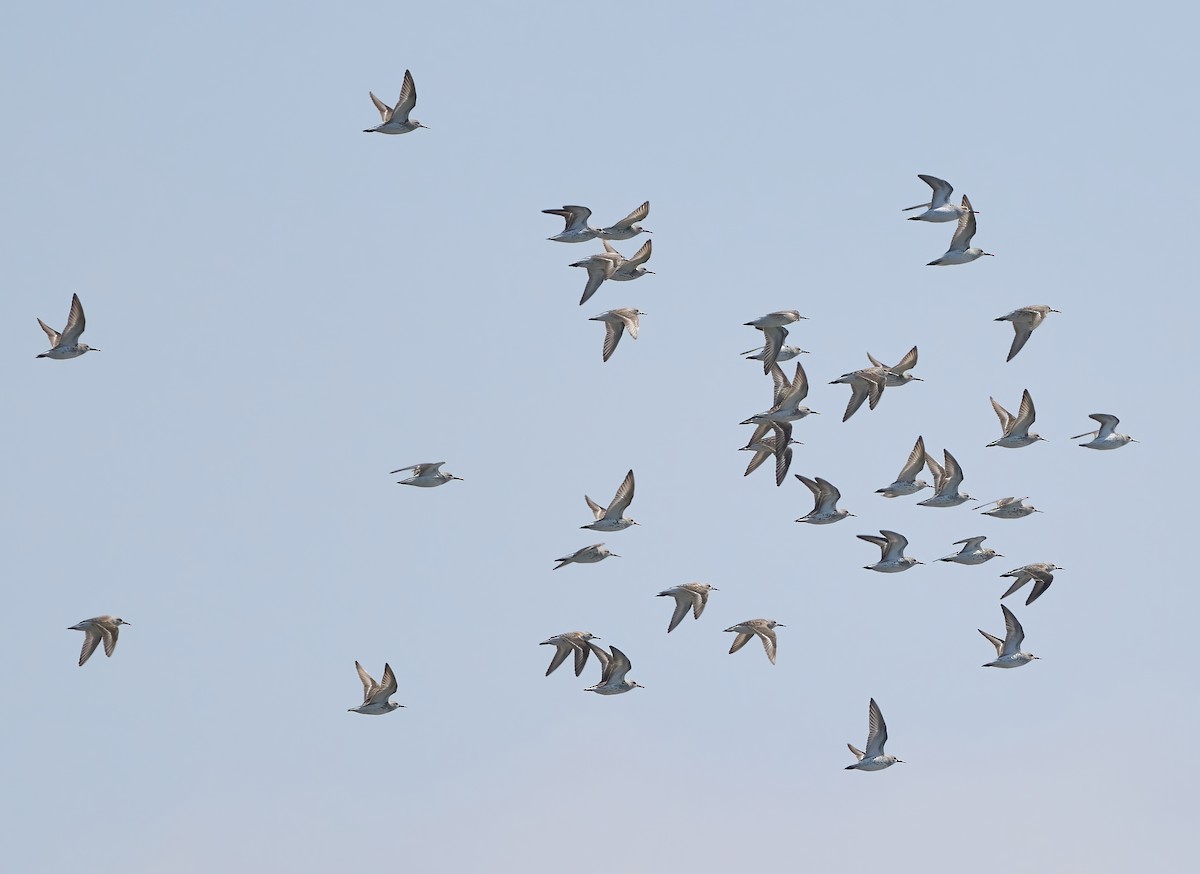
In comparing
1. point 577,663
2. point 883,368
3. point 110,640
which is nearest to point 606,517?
point 577,663

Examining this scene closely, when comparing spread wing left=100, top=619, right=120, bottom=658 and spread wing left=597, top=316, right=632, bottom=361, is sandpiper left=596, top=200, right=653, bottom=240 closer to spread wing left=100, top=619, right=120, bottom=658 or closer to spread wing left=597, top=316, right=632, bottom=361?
spread wing left=597, top=316, right=632, bottom=361

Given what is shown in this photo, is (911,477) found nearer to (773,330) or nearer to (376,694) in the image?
(773,330)

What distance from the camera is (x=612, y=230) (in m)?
51.8

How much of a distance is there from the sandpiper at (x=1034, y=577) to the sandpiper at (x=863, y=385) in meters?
5.30

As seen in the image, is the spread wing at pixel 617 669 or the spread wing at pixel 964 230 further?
the spread wing at pixel 617 669

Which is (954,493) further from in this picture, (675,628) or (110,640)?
(110,640)

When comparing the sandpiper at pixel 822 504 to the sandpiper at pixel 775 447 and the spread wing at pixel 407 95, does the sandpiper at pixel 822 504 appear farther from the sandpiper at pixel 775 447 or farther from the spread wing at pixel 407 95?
the spread wing at pixel 407 95

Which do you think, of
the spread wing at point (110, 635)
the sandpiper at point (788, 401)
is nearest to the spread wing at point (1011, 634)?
the sandpiper at point (788, 401)

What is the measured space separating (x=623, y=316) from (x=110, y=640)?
45.5ft

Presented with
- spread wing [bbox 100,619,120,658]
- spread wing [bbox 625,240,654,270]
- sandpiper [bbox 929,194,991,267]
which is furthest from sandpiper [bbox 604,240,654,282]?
spread wing [bbox 100,619,120,658]

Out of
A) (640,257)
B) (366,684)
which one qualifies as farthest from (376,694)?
(640,257)

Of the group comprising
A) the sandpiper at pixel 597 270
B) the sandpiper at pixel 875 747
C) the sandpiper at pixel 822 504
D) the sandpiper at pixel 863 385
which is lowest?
the sandpiper at pixel 875 747

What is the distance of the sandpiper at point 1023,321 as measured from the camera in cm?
5347

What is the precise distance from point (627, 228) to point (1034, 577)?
12.7 m
